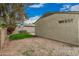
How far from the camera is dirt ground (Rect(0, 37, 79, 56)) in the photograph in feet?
7.89

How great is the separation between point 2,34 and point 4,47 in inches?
4.7

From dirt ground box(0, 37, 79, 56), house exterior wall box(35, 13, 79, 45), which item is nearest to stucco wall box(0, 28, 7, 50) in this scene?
dirt ground box(0, 37, 79, 56)

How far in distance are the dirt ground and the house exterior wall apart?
56mm

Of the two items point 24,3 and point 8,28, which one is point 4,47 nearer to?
point 8,28

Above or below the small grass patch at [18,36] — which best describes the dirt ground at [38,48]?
below

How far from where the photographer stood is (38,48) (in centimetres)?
243

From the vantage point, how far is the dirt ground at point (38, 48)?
7.89 feet

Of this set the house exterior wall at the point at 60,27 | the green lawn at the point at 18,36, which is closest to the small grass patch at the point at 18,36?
the green lawn at the point at 18,36

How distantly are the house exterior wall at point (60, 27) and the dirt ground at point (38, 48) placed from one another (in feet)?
0.19

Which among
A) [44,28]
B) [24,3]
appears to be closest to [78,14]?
[44,28]

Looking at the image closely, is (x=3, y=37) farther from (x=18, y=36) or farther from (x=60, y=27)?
(x=60, y=27)

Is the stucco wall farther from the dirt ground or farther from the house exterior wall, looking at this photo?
the house exterior wall

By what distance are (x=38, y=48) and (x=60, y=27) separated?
0.28 meters

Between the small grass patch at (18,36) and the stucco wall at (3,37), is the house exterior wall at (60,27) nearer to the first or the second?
the small grass patch at (18,36)
